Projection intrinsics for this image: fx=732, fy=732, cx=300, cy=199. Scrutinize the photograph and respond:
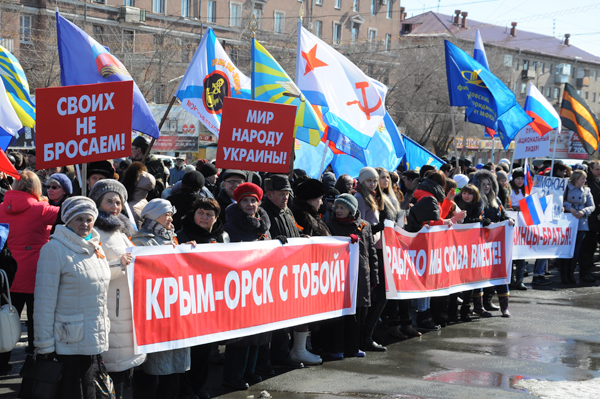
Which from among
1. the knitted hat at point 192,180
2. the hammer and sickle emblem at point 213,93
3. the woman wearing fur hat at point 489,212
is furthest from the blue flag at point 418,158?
the knitted hat at point 192,180

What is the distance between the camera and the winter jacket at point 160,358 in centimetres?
534

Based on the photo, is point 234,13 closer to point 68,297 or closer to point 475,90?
point 475,90

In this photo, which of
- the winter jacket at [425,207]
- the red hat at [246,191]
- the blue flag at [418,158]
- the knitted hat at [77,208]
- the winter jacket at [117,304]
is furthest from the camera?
the blue flag at [418,158]

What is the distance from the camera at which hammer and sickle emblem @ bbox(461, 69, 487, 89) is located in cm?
1305

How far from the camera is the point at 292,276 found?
6688 mm

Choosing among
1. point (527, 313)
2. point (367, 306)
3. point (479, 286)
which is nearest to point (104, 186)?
point (367, 306)

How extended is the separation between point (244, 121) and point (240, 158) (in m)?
0.37

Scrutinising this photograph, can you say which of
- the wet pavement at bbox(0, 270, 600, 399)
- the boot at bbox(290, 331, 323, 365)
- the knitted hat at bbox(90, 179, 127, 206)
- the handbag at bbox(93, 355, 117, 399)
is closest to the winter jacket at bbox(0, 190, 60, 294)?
the wet pavement at bbox(0, 270, 600, 399)

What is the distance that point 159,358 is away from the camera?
211 inches

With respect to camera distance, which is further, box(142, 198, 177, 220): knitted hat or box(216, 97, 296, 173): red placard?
box(216, 97, 296, 173): red placard

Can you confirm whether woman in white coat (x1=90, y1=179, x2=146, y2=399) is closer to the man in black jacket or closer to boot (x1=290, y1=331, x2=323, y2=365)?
boot (x1=290, y1=331, x2=323, y2=365)

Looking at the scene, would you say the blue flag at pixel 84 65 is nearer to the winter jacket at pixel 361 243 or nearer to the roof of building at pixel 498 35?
the winter jacket at pixel 361 243

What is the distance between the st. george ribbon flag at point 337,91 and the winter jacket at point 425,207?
5.57 feet

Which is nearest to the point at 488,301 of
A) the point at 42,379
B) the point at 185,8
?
the point at 42,379
